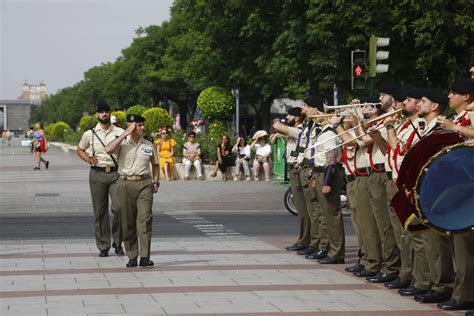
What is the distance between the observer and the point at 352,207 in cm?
1269

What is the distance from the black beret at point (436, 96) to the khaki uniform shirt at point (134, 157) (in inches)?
165

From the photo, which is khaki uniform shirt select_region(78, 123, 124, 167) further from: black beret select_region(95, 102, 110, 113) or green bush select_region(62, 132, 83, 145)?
green bush select_region(62, 132, 83, 145)

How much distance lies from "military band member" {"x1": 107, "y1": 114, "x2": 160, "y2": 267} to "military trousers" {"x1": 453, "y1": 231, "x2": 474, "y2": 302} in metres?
4.48

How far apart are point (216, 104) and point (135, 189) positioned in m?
35.0

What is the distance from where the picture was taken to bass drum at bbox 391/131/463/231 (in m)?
9.20

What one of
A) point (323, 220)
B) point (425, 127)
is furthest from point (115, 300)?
point (323, 220)

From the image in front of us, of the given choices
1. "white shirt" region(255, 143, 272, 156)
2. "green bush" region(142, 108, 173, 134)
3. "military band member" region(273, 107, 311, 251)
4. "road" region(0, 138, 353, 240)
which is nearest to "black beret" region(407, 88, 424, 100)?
"military band member" region(273, 107, 311, 251)

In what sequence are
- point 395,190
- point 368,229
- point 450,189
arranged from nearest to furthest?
point 450,189 → point 395,190 → point 368,229

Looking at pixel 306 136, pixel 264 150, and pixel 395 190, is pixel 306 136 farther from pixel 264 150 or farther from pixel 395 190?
pixel 264 150

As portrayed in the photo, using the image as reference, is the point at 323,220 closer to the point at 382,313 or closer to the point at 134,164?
the point at 134,164

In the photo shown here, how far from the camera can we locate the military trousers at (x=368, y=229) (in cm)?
1239

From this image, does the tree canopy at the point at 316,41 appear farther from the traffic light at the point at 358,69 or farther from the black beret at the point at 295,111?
the black beret at the point at 295,111

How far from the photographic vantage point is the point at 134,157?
1345 centimetres

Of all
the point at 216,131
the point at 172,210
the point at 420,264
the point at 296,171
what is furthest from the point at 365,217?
the point at 216,131
